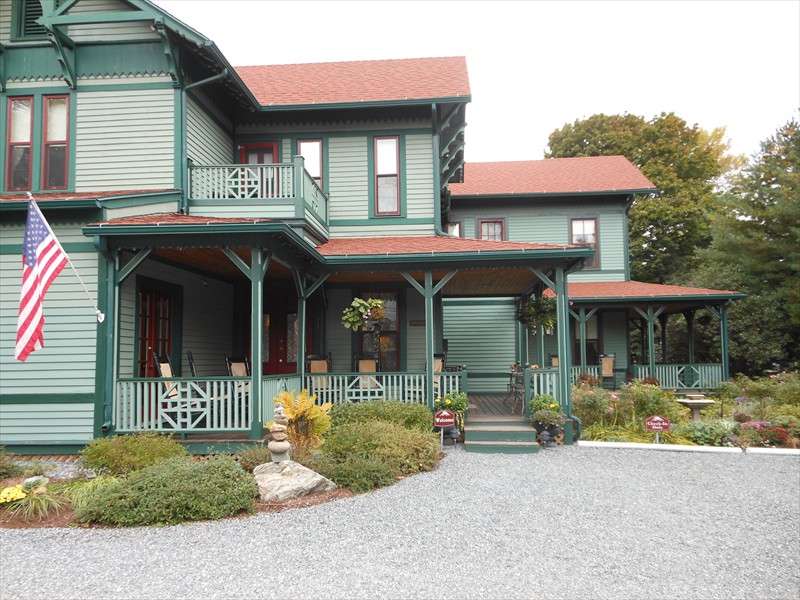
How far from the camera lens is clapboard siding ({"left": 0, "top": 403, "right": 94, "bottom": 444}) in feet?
28.4

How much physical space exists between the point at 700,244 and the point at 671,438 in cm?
2563

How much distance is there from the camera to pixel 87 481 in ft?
22.7

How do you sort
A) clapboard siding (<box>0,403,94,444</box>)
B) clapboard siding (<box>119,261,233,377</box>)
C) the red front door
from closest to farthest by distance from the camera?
clapboard siding (<box>0,403,94,444</box>) < clapboard siding (<box>119,261,233,377</box>) < the red front door

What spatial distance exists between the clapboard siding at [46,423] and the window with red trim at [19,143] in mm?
4055

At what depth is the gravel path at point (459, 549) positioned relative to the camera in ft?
14.2

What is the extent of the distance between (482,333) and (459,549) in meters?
13.2

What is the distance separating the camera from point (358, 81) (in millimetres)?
13523

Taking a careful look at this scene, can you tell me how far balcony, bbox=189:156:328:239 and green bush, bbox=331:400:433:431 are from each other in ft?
11.4

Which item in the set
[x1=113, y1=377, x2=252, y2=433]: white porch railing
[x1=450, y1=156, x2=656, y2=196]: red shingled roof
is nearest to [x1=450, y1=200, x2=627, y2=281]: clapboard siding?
[x1=450, y1=156, x2=656, y2=196]: red shingled roof

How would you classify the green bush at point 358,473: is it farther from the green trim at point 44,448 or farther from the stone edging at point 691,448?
the stone edging at point 691,448

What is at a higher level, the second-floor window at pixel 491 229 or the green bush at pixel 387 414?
the second-floor window at pixel 491 229

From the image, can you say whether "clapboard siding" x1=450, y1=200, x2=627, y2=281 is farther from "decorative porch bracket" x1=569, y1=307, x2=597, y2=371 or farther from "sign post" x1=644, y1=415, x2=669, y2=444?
"sign post" x1=644, y1=415, x2=669, y2=444

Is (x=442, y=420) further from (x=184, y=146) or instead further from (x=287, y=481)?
(x=184, y=146)

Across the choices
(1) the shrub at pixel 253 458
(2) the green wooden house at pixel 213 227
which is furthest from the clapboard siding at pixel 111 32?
(1) the shrub at pixel 253 458
